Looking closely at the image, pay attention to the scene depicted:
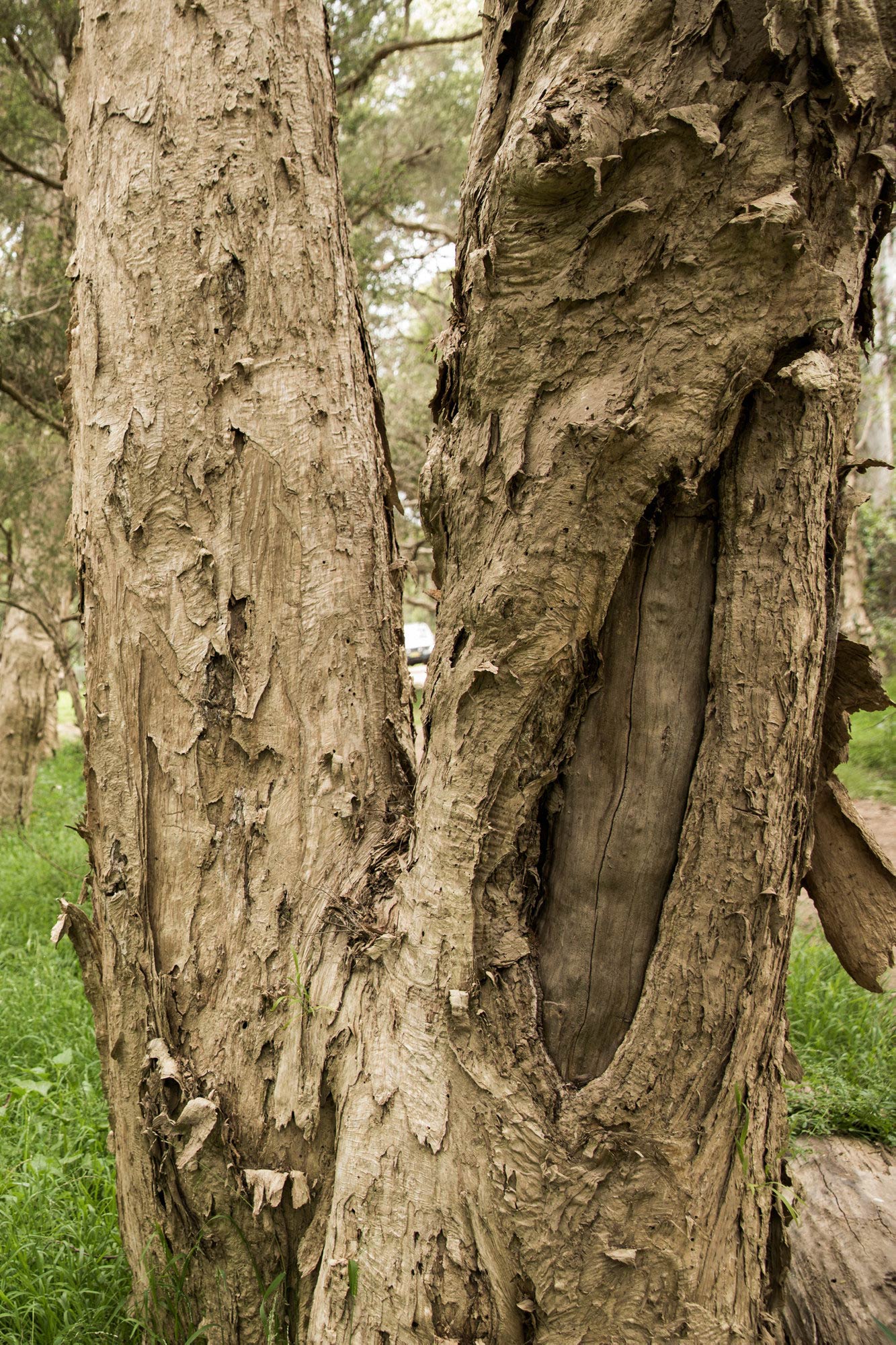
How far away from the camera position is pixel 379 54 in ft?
22.2

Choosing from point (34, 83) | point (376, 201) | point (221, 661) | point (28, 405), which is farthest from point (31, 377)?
point (221, 661)

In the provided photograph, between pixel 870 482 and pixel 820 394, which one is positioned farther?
pixel 870 482

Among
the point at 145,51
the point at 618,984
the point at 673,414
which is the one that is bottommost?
the point at 618,984

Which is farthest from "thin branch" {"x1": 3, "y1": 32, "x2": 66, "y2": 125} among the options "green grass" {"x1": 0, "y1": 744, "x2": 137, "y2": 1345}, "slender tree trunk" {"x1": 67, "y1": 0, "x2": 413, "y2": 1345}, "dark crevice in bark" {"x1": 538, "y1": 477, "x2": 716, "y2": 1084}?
"dark crevice in bark" {"x1": 538, "y1": 477, "x2": 716, "y2": 1084}

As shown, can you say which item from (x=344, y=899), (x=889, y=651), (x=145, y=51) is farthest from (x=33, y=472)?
(x=889, y=651)

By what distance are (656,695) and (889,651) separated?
10144 mm

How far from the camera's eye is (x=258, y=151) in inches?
77.7

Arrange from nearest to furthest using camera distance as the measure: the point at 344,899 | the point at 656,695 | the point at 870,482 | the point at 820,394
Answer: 1. the point at 820,394
2. the point at 656,695
3. the point at 344,899
4. the point at 870,482

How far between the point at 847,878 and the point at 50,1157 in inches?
100

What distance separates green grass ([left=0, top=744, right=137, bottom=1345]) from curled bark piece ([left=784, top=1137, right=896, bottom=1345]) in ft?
5.11

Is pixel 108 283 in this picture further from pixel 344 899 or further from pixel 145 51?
pixel 344 899

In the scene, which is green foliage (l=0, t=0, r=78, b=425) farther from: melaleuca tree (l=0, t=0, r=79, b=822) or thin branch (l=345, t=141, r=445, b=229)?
thin branch (l=345, t=141, r=445, b=229)

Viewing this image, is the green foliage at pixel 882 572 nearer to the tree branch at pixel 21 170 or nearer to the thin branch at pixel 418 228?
the thin branch at pixel 418 228

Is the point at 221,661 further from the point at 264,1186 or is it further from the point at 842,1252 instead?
the point at 842,1252
